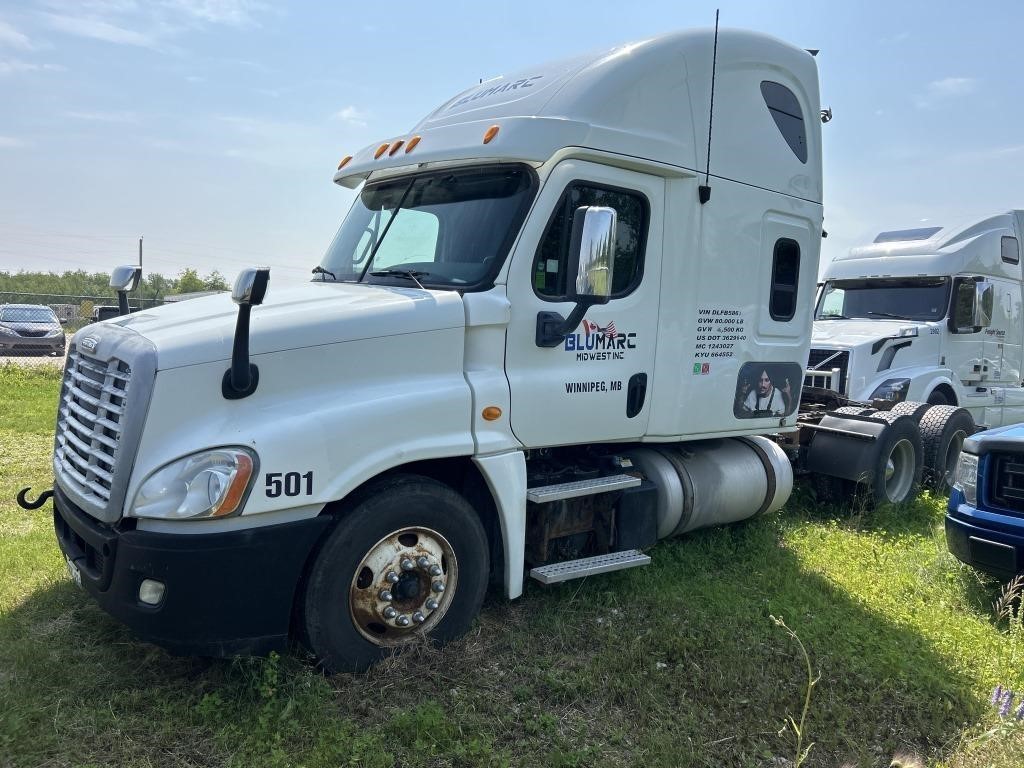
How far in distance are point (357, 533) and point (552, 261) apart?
6.05ft

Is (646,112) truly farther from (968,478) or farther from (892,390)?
(892,390)

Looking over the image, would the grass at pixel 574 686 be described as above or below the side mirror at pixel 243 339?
below

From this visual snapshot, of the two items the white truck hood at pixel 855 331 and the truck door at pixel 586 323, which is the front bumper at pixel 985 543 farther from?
the white truck hood at pixel 855 331

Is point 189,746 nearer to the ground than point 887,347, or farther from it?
nearer to the ground

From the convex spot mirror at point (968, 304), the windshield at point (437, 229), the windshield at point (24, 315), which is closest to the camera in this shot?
the windshield at point (437, 229)

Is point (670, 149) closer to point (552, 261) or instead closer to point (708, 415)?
point (552, 261)

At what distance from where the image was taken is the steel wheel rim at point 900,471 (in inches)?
297

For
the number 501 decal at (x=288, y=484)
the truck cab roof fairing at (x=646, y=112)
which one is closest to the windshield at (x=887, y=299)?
the truck cab roof fairing at (x=646, y=112)

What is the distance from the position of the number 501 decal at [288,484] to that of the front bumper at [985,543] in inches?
165

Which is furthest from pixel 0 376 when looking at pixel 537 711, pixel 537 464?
pixel 537 711

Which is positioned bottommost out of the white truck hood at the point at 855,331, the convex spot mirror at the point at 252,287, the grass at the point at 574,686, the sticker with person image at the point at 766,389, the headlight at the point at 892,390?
the grass at the point at 574,686

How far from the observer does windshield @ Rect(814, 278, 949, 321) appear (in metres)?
9.40

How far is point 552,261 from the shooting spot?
4340 millimetres

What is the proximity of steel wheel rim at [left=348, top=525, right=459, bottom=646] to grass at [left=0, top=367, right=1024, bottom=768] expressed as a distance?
0.17 metres
